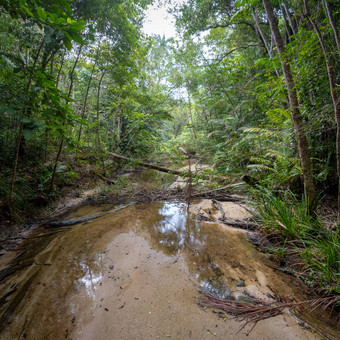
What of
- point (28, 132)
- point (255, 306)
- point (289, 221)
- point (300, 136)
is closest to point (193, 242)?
point (255, 306)

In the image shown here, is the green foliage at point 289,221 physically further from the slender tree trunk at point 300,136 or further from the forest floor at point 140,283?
the forest floor at point 140,283

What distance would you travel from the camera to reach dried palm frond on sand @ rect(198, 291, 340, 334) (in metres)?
1.25

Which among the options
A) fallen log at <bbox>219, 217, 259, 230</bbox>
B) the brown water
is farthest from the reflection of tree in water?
fallen log at <bbox>219, 217, 259, 230</bbox>

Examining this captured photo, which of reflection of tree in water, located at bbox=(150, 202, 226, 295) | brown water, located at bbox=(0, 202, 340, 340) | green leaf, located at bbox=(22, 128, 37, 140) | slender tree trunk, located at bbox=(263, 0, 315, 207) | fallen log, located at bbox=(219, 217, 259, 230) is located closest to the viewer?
brown water, located at bbox=(0, 202, 340, 340)

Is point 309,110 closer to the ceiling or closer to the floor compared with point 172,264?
closer to the ceiling

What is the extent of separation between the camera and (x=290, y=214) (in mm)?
2117

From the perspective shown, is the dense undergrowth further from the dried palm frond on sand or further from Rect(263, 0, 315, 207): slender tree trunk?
Rect(263, 0, 315, 207): slender tree trunk

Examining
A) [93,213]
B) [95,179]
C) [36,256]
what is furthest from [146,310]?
[95,179]

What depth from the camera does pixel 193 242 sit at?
2.39 m

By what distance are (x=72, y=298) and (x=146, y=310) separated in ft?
2.39

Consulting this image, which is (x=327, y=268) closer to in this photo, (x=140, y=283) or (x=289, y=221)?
(x=289, y=221)

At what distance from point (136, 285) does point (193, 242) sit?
1.06 metres

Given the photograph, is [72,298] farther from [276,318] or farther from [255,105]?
[255,105]

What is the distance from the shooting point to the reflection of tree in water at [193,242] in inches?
68.3
